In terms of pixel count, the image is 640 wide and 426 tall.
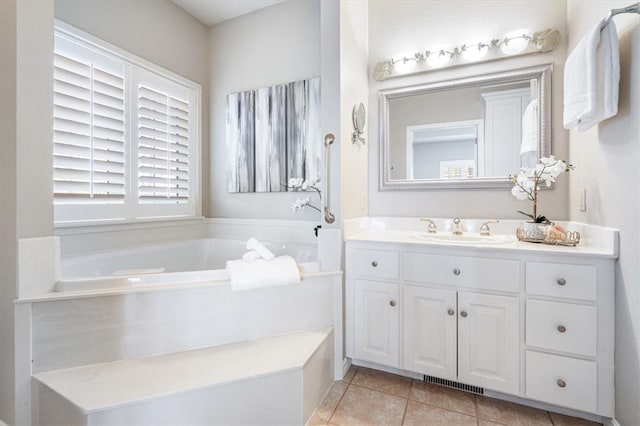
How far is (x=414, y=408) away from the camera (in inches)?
62.7

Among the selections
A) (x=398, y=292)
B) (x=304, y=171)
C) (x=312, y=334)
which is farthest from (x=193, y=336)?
(x=304, y=171)

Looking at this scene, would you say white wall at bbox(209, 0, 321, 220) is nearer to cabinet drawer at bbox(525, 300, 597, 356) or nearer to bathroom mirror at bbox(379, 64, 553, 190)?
bathroom mirror at bbox(379, 64, 553, 190)

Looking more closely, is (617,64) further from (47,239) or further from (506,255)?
(47,239)

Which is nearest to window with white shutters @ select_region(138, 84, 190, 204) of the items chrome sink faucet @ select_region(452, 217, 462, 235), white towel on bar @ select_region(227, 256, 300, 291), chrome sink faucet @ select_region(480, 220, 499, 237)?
white towel on bar @ select_region(227, 256, 300, 291)

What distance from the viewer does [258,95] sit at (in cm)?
288

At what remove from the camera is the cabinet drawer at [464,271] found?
156 centimetres

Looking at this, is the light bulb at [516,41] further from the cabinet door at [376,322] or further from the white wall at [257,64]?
the cabinet door at [376,322]

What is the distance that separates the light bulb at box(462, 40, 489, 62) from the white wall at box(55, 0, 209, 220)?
250 centimetres

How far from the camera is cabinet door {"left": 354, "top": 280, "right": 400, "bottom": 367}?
1815 mm

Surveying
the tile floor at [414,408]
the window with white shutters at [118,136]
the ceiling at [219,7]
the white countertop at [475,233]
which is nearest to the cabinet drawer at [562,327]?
the white countertop at [475,233]

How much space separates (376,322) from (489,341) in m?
0.62

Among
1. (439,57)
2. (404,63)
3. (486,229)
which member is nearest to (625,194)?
A: (486,229)

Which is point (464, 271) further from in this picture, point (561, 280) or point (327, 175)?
point (327, 175)

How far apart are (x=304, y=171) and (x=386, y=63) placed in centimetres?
111
